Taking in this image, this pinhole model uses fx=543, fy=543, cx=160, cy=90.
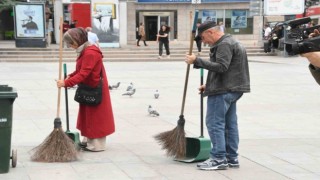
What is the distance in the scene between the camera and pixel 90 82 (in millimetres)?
6855

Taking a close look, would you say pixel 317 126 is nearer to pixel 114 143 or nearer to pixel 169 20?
pixel 114 143

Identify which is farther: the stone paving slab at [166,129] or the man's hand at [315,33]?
the stone paving slab at [166,129]

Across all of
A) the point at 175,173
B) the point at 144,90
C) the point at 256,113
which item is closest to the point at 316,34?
the point at 175,173

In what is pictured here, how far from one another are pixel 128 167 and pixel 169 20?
33.5 metres

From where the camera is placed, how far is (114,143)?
25.4 feet

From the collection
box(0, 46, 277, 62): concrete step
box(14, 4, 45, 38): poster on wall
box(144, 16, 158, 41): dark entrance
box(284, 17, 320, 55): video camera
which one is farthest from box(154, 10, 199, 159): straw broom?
box(144, 16, 158, 41): dark entrance

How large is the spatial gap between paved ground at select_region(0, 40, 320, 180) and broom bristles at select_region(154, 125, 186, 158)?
0.43 feet

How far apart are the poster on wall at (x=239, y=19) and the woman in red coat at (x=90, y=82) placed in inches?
1323

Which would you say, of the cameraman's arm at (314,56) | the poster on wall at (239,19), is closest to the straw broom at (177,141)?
the cameraman's arm at (314,56)

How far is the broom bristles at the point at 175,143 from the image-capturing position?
21.3ft

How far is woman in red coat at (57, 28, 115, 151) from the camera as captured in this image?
6762 millimetres

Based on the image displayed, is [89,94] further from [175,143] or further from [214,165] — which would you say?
[214,165]

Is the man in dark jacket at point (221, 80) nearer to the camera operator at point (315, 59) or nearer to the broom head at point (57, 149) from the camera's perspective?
the broom head at point (57, 149)

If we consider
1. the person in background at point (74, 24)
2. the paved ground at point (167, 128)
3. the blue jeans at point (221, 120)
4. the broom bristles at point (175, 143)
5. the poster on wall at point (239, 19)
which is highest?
the poster on wall at point (239, 19)
